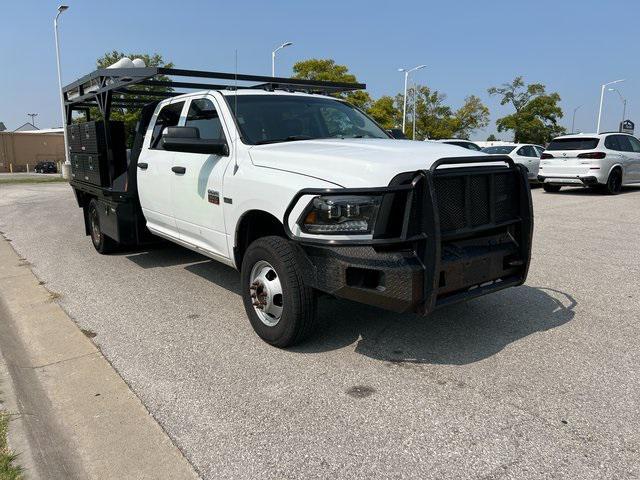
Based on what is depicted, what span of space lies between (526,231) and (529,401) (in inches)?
52.5

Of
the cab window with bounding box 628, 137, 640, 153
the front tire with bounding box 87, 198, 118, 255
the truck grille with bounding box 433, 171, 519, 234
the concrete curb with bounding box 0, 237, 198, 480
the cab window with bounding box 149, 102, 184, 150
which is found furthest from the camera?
the cab window with bounding box 628, 137, 640, 153

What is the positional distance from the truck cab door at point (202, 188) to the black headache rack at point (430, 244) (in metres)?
1.26

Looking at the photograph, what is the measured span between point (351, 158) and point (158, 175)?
2.88 metres

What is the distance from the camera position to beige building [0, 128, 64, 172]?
6531 cm

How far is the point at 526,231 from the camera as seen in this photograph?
3867mm

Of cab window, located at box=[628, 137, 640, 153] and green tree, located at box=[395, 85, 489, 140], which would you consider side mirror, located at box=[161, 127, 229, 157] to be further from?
green tree, located at box=[395, 85, 489, 140]

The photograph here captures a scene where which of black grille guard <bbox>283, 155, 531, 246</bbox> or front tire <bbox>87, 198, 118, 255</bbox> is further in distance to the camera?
front tire <bbox>87, 198, 118, 255</bbox>

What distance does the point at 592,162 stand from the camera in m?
14.2

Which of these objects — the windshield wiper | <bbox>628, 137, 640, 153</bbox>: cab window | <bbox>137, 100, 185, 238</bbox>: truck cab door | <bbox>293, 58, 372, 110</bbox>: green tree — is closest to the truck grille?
the windshield wiper

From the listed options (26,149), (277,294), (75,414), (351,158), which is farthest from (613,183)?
(26,149)

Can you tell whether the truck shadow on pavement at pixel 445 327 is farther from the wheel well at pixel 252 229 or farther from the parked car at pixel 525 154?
the parked car at pixel 525 154

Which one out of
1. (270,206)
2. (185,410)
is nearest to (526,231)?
(270,206)

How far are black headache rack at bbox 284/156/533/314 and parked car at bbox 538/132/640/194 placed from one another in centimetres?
1205

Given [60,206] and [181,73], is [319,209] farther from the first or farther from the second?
[60,206]
